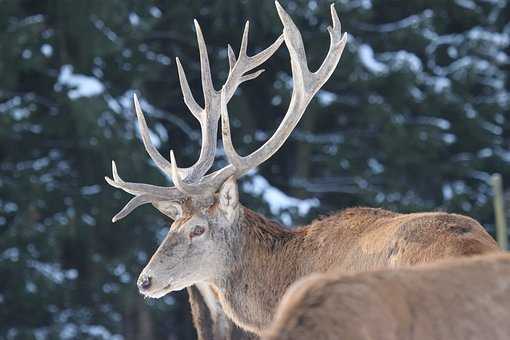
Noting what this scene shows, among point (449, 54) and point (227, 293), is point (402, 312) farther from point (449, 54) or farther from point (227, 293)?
point (449, 54)

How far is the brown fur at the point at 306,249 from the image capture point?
621cm

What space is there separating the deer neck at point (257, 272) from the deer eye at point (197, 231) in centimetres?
26

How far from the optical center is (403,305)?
150 inches

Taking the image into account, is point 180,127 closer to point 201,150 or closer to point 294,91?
point 201,150

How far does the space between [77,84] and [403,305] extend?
40.4 ft

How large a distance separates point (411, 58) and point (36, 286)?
6423mm

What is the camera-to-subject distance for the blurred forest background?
15.5 meters

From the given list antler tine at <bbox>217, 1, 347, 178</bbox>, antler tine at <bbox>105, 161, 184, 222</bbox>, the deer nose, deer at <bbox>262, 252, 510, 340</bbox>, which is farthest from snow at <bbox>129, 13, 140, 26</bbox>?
deer at <bbox>262, 252, 510, 340</bbox>

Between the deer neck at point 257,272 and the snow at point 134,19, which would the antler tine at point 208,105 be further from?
the snow at point 134,19

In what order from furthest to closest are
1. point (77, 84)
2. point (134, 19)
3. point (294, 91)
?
point (134, 19) < point (77, 84) < point (294, 91)

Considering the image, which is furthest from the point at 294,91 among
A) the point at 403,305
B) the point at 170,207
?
the point at 403,305

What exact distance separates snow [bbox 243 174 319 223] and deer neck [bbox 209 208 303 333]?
8.53 m

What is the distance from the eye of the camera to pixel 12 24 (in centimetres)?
1568

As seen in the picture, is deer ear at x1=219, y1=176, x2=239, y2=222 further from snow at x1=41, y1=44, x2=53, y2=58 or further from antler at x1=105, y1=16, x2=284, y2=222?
snow at x1=41, y1=44, x2=53, y2=58
